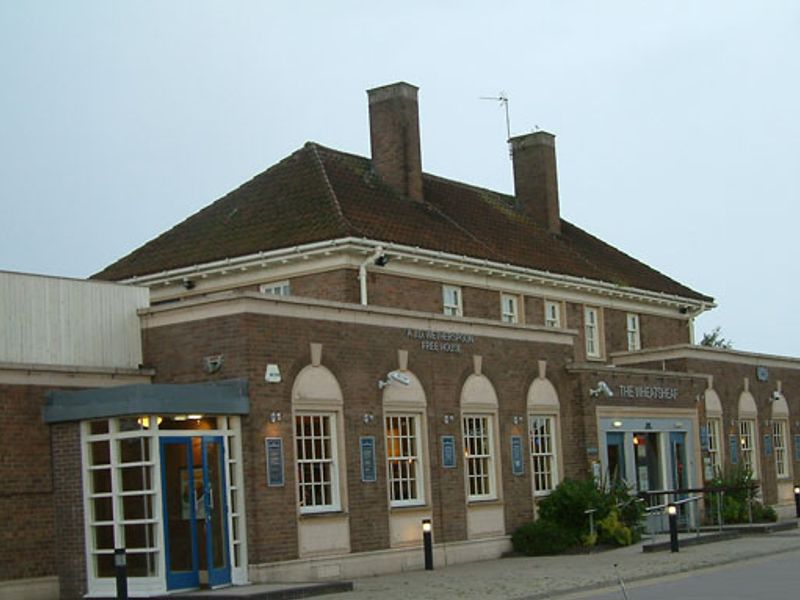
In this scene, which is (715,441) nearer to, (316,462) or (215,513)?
(316,462)

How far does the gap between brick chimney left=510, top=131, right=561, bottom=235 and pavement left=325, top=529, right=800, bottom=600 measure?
1451 cm

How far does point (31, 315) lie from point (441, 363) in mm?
8118

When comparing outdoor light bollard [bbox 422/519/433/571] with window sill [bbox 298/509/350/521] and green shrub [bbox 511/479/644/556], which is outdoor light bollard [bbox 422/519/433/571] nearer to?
window sill [bbox 298/509/350/521]

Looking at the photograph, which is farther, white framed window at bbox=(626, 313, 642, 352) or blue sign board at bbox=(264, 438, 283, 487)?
white framed window at bbox=(626, 313, 642, 352)

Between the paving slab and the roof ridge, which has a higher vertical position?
the roof ridge

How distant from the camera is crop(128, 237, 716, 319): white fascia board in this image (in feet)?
98.2

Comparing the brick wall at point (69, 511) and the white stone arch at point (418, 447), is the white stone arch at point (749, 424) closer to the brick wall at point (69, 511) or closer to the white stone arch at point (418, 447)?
the white stone arch at point (418, 447)

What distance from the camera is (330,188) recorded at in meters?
32.2

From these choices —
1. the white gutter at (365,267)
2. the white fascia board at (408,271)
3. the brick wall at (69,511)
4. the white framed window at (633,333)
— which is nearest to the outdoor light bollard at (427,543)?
the brick wall at (69,511)

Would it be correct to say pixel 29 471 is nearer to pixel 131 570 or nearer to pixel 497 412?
pixel 131 570

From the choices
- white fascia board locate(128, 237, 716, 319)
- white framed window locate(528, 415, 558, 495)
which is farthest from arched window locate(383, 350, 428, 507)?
white fascia board locate(128, 237, 716, 319)

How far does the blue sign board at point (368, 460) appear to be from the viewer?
80.1 feet

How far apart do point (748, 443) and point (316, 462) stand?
744 inches

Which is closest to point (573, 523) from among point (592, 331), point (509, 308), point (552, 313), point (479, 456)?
point (479, 456)
